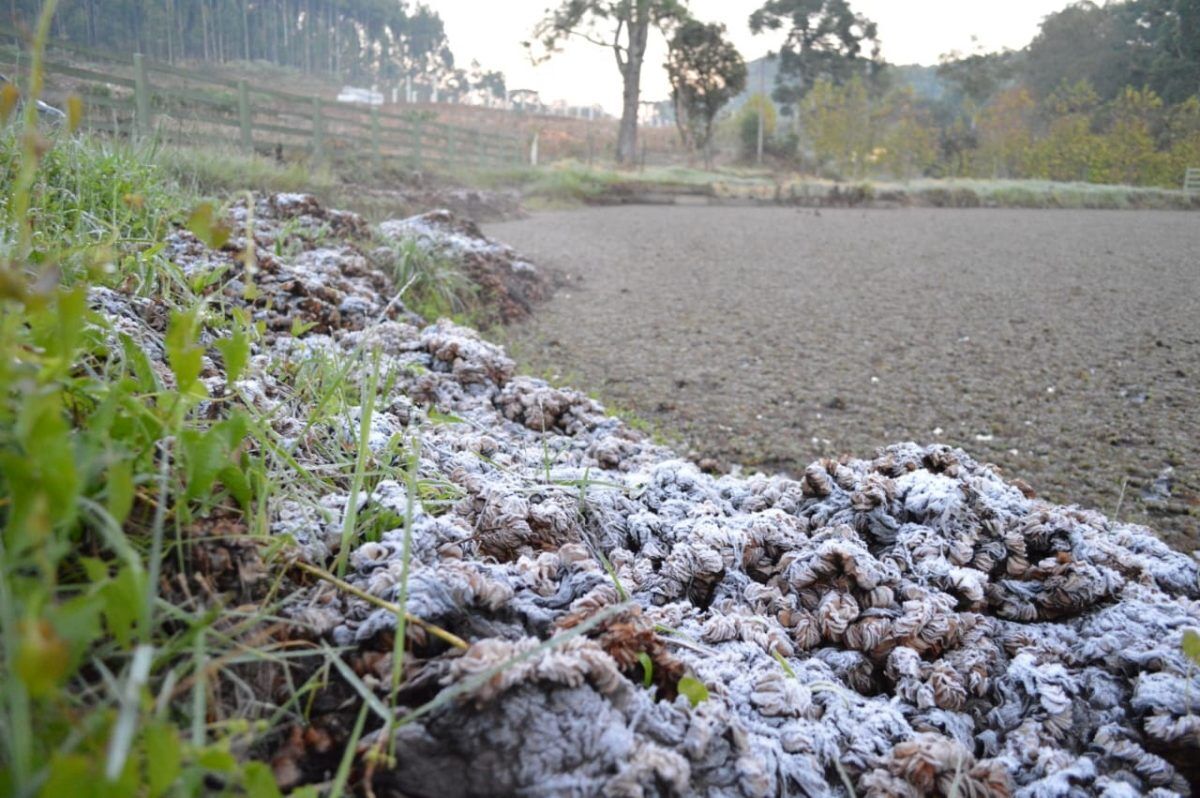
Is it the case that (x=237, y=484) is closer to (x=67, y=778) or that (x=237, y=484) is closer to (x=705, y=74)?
(x=67, y=778)

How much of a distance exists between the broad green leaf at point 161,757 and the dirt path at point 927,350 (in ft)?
5.78

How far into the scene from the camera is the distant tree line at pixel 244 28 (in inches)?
155

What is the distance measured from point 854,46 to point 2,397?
2893cm

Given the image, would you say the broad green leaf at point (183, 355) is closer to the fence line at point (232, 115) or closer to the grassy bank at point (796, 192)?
the fence line at point (232, 115)

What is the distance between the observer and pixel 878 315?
3.51 metres

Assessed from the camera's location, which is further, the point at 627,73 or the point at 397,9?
the point at 627,73

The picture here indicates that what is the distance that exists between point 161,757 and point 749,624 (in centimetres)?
72

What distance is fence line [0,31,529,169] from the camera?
438 cm

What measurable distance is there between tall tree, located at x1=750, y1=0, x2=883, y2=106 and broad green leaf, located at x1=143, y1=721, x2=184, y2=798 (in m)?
27.3

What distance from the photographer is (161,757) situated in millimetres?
450

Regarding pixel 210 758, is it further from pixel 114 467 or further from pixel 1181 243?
pixel 1181 243

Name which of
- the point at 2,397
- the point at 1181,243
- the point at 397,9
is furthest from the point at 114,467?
the point at 397,9

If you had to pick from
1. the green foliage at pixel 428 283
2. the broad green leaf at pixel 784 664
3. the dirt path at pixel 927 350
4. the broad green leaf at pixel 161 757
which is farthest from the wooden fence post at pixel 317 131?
the broad green leaf at pixel 161 757

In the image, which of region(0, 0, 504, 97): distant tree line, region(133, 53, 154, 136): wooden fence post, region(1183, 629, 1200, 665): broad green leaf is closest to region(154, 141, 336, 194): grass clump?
region(133, 53, 154, 136): wooden fence post
